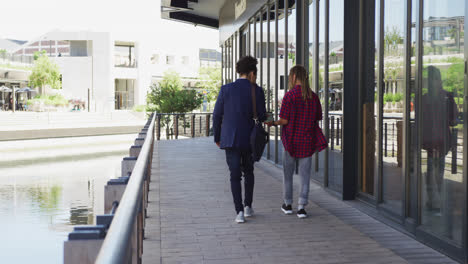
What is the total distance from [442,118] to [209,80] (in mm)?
66741

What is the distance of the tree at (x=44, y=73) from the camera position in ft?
208

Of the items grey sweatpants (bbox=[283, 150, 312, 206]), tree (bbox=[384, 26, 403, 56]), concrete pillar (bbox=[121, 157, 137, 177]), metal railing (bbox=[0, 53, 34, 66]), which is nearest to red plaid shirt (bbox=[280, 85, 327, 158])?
grey sweatpants (bbox=[283, 150, 312, 206])

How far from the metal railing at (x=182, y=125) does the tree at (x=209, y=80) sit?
1500 inches

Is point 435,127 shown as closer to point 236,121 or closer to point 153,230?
point 236,121

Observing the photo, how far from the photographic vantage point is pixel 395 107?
6.16 meters

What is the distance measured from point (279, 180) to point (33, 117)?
33.9 meters

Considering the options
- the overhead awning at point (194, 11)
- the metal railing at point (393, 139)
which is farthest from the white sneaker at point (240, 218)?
the overhead awning at point (194, 11)

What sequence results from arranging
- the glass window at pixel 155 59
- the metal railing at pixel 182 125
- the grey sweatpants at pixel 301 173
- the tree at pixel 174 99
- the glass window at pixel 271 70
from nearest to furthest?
1. the grey sweatpants at pixel 301 173
2. the glass window at pixel 271 70
3. the metal railing at pixel 182 125
4. the tree at pixel 174 99
5. the glass window at pixel 155 59

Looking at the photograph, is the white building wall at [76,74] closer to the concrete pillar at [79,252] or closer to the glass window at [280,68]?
the glass window at [280,68]

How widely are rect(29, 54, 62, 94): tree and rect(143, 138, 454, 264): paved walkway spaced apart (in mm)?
57728

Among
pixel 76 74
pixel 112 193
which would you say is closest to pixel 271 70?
pixel 112 193

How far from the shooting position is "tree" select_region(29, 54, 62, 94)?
6334 centimetres

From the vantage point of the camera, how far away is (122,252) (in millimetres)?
1508

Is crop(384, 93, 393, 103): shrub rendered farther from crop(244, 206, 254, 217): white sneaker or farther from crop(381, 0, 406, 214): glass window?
crop(244, 206, 254, 217): white sneaker
